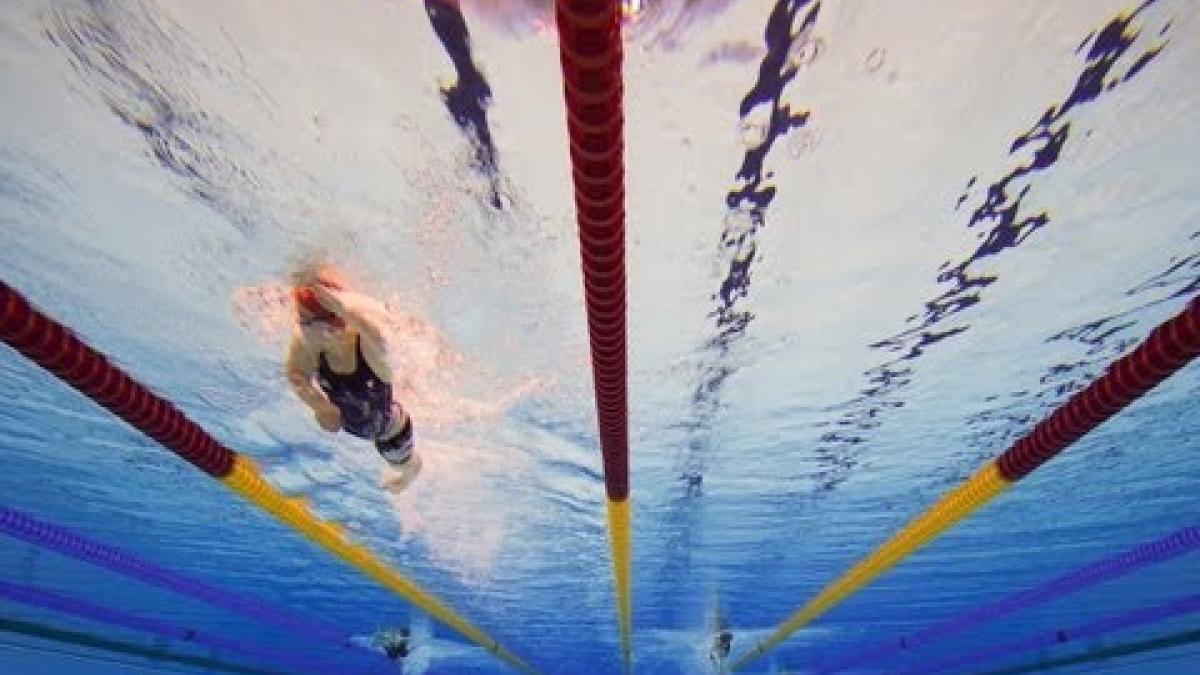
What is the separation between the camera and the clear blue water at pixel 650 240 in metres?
A: 2.71

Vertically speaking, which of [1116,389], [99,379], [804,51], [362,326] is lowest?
[99,379]

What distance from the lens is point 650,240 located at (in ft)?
12.4

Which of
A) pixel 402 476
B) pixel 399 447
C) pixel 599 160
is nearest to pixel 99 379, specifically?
pixel 399 447

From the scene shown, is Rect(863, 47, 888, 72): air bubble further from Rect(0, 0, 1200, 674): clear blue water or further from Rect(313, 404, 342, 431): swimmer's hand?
Rect(313, 404, 342, 431): swimmer's hand

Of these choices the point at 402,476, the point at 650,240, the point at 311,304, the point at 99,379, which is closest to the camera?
the point at 99,379

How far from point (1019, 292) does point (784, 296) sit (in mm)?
1534

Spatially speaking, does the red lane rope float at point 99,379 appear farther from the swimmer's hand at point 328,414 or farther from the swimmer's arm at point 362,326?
the swimmer's arm at point 362,326

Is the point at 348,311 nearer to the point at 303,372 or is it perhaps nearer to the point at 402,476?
the point at 303,372

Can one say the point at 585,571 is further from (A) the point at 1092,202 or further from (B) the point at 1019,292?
(A) the point at 1092,202

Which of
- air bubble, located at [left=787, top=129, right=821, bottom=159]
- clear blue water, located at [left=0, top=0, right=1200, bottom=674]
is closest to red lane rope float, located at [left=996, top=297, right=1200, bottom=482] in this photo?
clear blue water, located at [left=0, top=0, right=1200, bottom=674]

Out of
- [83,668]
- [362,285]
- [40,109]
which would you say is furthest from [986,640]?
[83,668]

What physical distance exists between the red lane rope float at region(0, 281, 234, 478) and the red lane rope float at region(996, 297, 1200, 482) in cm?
424

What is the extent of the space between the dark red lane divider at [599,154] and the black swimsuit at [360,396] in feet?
4.74

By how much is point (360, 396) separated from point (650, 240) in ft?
6.26
